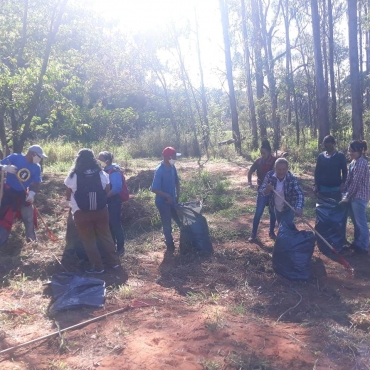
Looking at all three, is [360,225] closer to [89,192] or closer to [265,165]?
[265,165]

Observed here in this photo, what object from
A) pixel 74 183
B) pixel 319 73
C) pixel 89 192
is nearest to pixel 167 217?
pixel 89 192

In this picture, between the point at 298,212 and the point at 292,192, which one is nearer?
the point at 298,212

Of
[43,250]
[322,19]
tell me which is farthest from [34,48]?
[322,19]

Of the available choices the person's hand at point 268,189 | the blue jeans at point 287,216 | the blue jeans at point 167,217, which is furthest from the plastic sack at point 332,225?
the blue jeans at point 167,217

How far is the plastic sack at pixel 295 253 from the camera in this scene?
17.9 feet

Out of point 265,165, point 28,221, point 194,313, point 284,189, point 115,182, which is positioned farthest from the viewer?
point 265,165

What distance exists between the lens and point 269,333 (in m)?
4.05

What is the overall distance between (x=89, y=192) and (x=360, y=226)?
A: 3828mm

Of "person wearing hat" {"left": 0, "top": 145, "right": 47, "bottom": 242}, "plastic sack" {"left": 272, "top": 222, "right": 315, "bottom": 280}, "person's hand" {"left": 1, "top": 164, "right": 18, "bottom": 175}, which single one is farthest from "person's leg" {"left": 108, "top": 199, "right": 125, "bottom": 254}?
"plastic sack" {"left": 272, "top": 222, "right": 315, "bottom": 280}

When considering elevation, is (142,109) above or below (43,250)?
above

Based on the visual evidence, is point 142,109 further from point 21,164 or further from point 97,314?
point 97,314

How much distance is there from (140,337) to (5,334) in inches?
50.8

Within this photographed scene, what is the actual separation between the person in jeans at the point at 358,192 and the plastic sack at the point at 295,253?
4.02ft

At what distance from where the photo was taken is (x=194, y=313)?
4.59 metres
